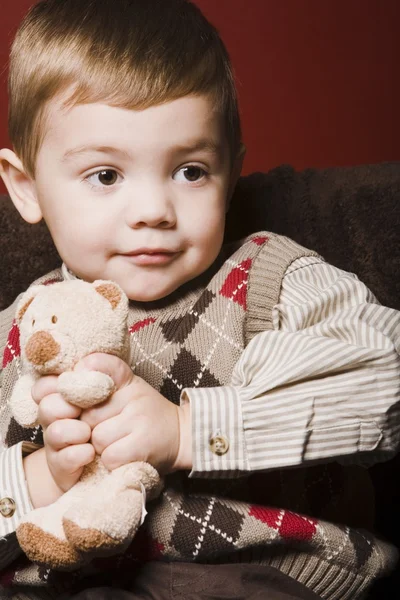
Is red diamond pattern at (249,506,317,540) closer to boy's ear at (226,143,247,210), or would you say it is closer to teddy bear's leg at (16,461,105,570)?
teddy bear's leg at (16,461,105,570)

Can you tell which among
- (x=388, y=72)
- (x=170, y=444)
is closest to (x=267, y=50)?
(x=388, y=72)

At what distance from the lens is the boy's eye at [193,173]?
1.01 metres

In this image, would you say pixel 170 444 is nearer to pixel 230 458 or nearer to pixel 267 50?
pixel 230 458

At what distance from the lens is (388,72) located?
1706 mm

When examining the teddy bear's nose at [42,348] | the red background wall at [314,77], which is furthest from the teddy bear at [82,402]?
the red background wall at [314,77]

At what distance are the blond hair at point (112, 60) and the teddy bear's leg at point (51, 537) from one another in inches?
18.7

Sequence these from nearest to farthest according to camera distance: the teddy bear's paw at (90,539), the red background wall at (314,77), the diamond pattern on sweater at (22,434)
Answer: the teddy bear's paw at (90,539) → the diamond pattern on sweater at (22,434) → the red background wall at (314,77)

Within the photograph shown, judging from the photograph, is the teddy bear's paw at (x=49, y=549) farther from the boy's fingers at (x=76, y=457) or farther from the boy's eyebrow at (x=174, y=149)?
the boy's eyebrow at (x=174, y=149)

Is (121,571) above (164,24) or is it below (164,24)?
below

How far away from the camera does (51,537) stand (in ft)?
2.45

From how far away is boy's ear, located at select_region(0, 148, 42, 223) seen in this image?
1133mm

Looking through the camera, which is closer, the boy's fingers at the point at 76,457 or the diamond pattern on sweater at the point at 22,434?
the boy's fingers at the point at 76,457

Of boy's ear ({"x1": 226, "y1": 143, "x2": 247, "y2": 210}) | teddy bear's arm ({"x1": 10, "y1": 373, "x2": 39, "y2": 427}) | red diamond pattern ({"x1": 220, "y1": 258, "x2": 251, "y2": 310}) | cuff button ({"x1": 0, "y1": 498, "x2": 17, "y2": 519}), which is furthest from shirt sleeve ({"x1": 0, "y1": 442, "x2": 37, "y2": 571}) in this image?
boy's ear ({"x1": 226, "y1": 143, "x2": 247, "y2": 210})

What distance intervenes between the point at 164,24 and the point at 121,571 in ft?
2.31
